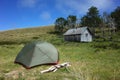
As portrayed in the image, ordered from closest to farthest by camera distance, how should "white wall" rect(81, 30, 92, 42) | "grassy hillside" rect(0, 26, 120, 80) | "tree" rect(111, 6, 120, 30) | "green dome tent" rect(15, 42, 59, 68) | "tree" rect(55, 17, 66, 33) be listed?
"grassy hillside" rect(0, 26, 120, 80), "green dome tent" rect(15, 42, 59, 68), "white wall" rect(81, 30, 92, 42), "tree" rect(111, 6, 120, 30), "tree" rect(55, 17, 66, 33)

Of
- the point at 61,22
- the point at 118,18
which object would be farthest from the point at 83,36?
the point at 61,22

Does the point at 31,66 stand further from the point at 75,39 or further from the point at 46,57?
the point at 75,39

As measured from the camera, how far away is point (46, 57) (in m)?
14.2

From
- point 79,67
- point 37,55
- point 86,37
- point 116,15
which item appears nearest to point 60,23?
point 116,15

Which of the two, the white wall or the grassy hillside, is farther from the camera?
the white wall

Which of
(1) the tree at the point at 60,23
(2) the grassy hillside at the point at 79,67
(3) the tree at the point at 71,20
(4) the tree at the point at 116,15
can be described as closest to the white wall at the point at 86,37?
(4) the tree at the point at 116,15

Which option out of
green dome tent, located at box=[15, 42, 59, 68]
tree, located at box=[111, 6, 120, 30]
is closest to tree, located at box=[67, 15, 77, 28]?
tree, located at box=[111, 6, 120, 30]

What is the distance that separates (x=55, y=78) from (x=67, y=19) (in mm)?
90090

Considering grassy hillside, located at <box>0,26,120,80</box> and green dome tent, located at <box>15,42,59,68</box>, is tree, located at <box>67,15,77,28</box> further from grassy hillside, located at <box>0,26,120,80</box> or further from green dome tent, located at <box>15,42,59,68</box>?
green dome tent, located at <box>15,42,59,68</box>

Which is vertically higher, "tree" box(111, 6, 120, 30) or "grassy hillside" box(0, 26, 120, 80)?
"tree" box(111, 6, 120, 30)

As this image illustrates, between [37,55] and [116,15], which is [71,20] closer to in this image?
[116,15]

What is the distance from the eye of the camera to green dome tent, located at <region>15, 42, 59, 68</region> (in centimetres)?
1396

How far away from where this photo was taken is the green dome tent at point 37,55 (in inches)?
550

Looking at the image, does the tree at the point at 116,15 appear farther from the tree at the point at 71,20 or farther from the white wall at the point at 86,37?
the white wall at the point at 86,37
